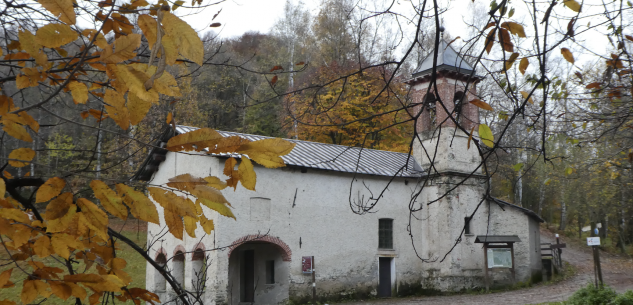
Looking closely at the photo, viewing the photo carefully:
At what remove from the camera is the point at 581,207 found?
2775 cm

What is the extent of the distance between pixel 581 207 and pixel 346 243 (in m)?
17.9

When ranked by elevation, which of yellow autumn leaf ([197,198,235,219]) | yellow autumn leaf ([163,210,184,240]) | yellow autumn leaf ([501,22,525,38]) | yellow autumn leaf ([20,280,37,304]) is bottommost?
yellow autumn leaf ([20,280,37,304])

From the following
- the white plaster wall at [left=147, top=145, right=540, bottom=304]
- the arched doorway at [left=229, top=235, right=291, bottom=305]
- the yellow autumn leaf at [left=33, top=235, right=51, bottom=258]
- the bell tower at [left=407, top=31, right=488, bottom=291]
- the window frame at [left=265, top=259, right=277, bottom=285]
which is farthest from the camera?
the bell tower at [left=407, top=31, right=488, bottom=291]

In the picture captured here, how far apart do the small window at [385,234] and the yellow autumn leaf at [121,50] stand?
16010 mm

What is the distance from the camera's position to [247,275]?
1652cm

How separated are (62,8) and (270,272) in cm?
1496

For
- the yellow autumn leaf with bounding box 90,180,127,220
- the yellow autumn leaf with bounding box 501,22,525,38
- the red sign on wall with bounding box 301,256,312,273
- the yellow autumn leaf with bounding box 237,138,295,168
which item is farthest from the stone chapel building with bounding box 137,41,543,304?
the yellow autumn leaf with bounding box 237,138,295,168

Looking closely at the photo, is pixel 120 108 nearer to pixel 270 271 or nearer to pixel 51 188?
pixel 51 188

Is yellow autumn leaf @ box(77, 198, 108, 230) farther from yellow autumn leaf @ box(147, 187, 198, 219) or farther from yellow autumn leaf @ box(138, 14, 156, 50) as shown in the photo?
yellow autumn leaf @ box(138, 14, 156, 50)


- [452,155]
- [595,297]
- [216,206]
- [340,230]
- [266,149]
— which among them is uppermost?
[452,155]

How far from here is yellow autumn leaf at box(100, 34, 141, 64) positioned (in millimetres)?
1293

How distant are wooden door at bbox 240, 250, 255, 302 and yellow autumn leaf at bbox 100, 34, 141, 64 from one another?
51.0 ft

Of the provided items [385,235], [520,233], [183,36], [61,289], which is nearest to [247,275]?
[385,235]

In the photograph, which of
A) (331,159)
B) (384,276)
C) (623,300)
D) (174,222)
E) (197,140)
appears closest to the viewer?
(197,140)
